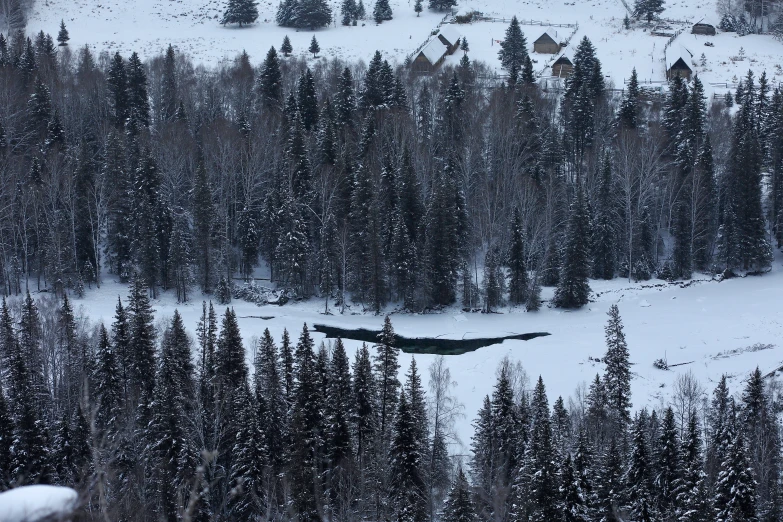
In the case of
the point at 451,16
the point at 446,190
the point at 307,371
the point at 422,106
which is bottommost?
the point at 307,371

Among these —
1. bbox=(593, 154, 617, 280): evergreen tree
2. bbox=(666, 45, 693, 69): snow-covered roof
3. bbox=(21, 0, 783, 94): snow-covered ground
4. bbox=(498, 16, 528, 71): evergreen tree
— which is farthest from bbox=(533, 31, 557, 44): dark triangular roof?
bbox=(593, 154, 617, 280): evergreen tree

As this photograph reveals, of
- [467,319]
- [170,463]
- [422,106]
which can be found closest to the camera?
[170,463]

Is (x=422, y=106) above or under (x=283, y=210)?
above

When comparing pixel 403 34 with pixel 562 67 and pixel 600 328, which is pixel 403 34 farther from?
pixel 600 328

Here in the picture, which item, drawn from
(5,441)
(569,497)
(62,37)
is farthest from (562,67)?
(5,441)

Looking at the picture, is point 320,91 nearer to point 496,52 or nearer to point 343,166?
point 343,166

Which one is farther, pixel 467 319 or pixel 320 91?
pixel 320 91

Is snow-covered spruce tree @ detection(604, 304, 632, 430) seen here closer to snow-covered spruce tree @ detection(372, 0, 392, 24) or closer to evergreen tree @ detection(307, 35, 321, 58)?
evergreen tree @ detection(307, 35, 321, 58)

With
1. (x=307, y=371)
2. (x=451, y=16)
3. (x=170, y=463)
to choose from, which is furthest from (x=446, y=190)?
(x=451, y=16)
